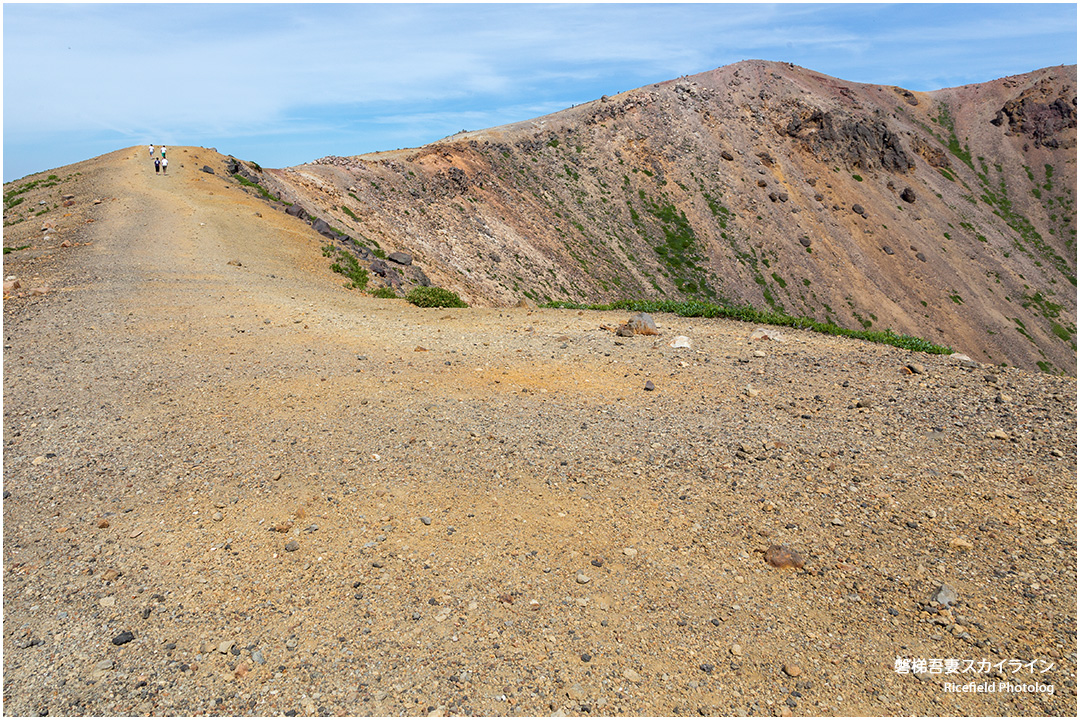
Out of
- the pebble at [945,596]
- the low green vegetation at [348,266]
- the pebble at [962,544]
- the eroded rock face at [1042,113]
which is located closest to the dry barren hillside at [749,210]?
the eroded rock face at [1042,113]

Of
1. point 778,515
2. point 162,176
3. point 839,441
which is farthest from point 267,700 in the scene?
point 162,176

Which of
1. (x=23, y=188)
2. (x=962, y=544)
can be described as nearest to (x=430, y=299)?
(x=962, y=544)

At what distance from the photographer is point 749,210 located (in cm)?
5959

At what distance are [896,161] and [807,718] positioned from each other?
80515 millimetres

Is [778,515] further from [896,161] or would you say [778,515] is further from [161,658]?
[896,161]

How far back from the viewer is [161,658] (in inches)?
202

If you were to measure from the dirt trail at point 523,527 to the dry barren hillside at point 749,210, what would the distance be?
23.7 metres

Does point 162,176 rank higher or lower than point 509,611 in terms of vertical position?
higher

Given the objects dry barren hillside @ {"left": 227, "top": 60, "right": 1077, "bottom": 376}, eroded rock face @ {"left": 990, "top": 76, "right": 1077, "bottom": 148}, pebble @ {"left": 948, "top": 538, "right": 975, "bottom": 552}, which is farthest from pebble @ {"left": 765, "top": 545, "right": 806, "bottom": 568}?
eroded rock face @ {"left": 990, "top": 76, "right": 1077, "bottom": 148}

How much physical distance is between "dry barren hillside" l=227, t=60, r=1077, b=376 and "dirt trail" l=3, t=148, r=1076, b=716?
77.6ft

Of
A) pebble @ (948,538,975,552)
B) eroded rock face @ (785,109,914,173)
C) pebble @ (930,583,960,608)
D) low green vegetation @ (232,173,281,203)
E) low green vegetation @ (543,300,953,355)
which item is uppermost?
eroded rock face @ (785,109,914,173)

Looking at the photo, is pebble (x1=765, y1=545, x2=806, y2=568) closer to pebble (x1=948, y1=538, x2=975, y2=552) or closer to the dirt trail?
the dirt trail

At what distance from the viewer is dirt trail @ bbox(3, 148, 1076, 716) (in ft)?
16.3

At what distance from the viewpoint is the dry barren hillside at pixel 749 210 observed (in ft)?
135
